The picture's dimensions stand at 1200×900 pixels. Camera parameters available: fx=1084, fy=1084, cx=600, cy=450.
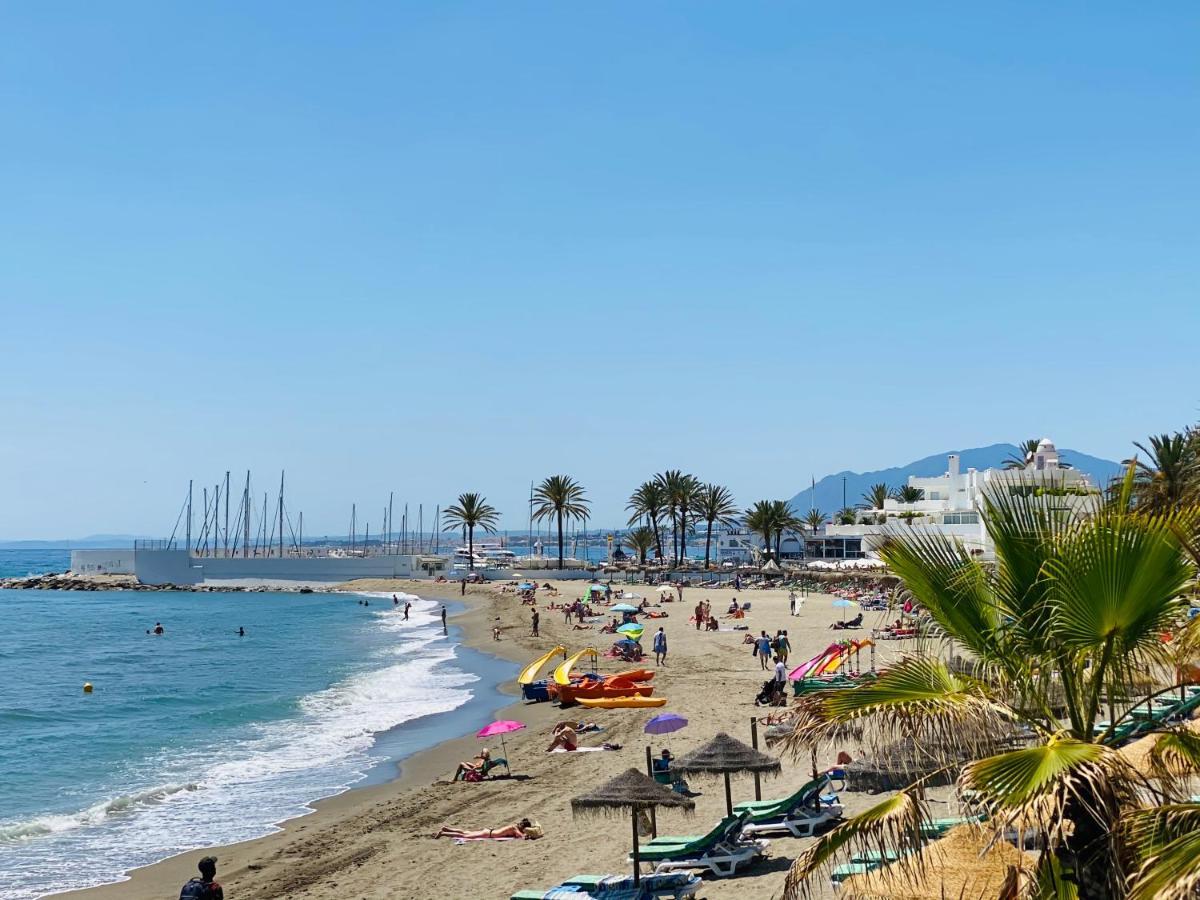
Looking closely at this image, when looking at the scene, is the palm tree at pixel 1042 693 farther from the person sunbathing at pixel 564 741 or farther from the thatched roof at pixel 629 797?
the person sunbathing at pixel 564 741

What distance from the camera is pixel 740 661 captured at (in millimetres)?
36031

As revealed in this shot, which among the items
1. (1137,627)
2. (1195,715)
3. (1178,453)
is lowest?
(1195,715)

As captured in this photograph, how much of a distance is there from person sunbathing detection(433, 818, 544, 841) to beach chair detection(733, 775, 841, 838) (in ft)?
11.1

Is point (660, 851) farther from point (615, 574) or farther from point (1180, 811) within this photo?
point (615, 574)

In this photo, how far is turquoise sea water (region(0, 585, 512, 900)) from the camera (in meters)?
18.3

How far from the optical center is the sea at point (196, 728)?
1828 cm

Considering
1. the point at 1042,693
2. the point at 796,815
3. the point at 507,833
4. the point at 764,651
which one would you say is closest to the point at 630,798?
the point at 796,815

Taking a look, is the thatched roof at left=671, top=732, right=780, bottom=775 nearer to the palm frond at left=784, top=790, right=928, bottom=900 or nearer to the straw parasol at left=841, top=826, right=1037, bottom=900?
the straw parasol at left=841, top=826, right=1037, bottom=900

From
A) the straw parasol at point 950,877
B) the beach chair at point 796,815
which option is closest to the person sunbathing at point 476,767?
the beach chair at point 796,815

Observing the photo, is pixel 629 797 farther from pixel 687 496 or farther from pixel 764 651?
pixel 687 496

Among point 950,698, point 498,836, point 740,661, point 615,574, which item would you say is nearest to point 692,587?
point 615,574

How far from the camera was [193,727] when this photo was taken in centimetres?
3003

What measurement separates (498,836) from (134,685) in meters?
29.0

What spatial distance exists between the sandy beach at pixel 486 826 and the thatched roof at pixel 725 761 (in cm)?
88
